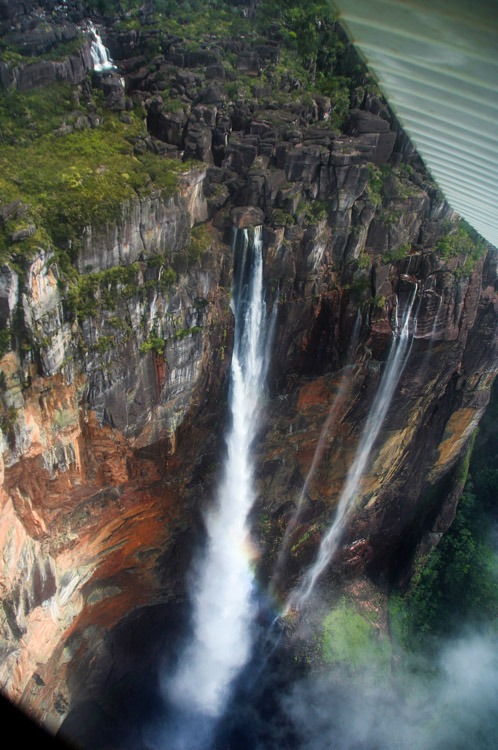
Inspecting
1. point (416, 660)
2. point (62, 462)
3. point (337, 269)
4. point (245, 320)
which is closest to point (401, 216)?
point (337, 269)

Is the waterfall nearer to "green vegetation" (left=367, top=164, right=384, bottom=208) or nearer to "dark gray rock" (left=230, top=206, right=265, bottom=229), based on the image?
"dark gray rock" (left=230, top=206, right=265, bottom=229)

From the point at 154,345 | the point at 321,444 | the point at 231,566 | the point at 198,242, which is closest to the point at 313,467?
the point at 321,444

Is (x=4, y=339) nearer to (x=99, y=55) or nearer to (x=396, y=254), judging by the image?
(x=99, y=55)

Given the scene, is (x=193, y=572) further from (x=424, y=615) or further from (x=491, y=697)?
(x=491, y=697)

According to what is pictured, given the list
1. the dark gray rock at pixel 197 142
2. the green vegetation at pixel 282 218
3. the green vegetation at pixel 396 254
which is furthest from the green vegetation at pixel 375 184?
the dark gray rock at pixel 197 142

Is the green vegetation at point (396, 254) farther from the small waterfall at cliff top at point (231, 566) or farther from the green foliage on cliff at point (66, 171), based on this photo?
the green foliage on cliff at point (66, 171)

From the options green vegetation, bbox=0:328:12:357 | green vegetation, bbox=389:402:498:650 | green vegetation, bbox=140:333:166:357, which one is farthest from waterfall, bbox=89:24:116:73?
green vegetation, bbox=389:402:498:650
